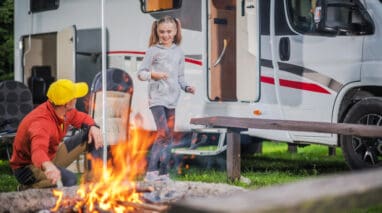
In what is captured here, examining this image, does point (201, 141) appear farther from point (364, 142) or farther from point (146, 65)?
point (364, 142)

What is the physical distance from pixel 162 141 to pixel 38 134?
2.70 metres

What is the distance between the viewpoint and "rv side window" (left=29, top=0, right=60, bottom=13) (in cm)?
1005

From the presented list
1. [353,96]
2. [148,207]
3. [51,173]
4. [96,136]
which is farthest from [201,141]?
[148,207]

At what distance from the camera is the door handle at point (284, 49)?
7.72m

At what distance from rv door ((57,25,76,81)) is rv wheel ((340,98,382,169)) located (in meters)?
3.72

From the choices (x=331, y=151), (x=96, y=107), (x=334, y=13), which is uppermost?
(x=334, y=13)

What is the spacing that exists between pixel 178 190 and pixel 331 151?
5.86 m

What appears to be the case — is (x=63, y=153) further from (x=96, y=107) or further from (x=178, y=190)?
(x=96, y=107)

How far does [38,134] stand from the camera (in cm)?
502

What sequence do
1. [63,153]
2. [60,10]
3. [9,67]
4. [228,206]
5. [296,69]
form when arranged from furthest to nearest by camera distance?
[9,67] < [60,10] < [296,69] < [63,153] < [228,206]

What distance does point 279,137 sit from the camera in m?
7.86

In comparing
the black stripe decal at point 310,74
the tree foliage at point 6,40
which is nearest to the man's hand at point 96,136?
the black stripe decal at point 310,74

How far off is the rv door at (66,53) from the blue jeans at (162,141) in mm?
2138

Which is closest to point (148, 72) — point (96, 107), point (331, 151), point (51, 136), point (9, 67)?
point (96, 107)
